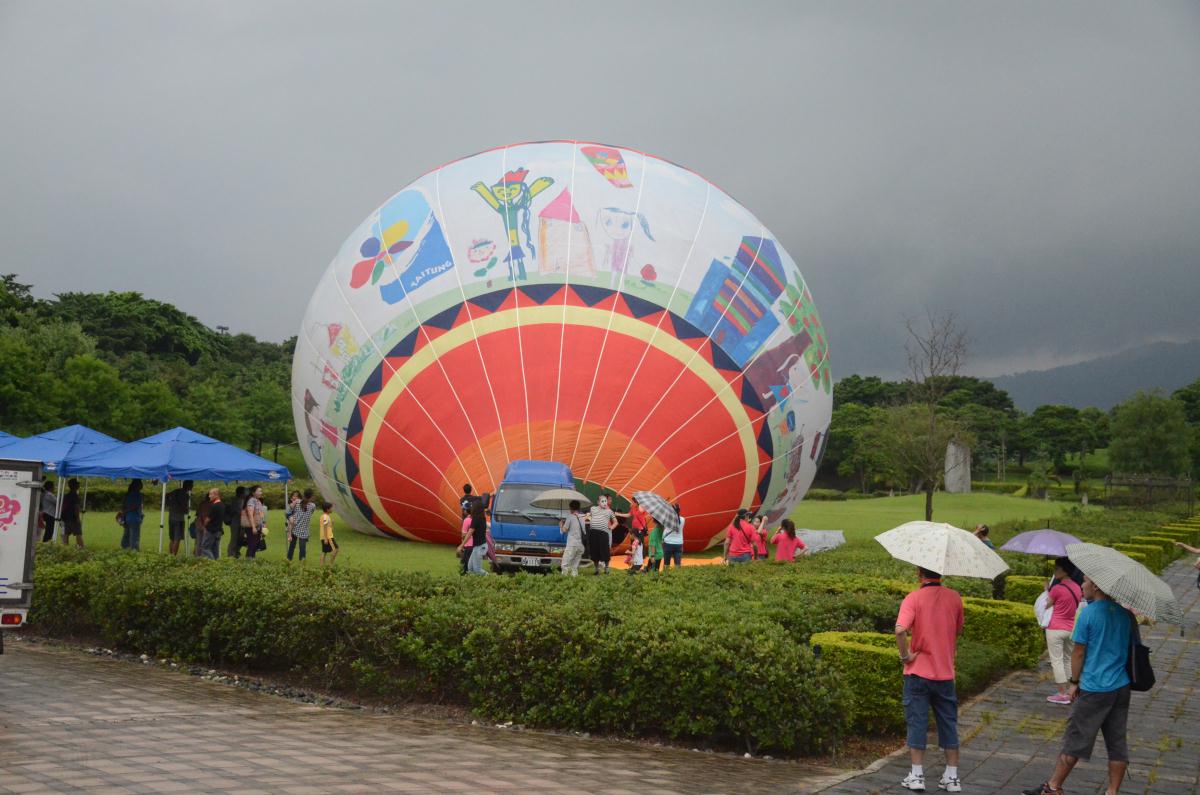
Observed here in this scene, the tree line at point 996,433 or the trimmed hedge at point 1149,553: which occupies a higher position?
the tree line at point 996,433

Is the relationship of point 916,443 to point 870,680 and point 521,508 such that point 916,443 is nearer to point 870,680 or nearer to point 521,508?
point 521,508

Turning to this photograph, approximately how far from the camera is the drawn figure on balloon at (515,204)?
1944cm

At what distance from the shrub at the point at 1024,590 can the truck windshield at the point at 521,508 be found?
269 inches

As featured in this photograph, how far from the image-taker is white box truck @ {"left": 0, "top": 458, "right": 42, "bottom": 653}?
30.4 feet

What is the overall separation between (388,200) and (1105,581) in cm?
1790

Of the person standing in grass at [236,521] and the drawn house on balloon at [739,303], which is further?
the drawn house on balloon at [739,303]

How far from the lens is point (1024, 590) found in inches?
562

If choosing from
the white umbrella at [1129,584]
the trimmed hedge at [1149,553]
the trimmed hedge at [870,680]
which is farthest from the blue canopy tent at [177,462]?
the trimmed hedge at [1149,553]

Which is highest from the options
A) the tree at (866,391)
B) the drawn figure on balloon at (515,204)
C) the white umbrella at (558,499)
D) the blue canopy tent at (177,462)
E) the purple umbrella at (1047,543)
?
the tree at (866,391)

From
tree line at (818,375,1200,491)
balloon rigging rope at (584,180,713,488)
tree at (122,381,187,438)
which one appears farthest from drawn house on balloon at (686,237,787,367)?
tree at (122,381,187,438)

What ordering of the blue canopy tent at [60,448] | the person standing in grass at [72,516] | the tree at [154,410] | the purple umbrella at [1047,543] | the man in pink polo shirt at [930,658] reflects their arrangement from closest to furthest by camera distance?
the man in pink polo shirt at [930,658]
the purple umbrella at [1047,543]
the blue canopy tent at [60,448]
the person standing in grass at [72,516]
the tree at [154,410]

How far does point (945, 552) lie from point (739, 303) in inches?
527

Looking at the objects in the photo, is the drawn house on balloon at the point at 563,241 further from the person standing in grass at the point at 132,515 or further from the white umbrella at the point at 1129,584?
the white umbrella at the point at 1129,584

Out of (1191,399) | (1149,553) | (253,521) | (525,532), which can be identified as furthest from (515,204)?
(1191,399)
